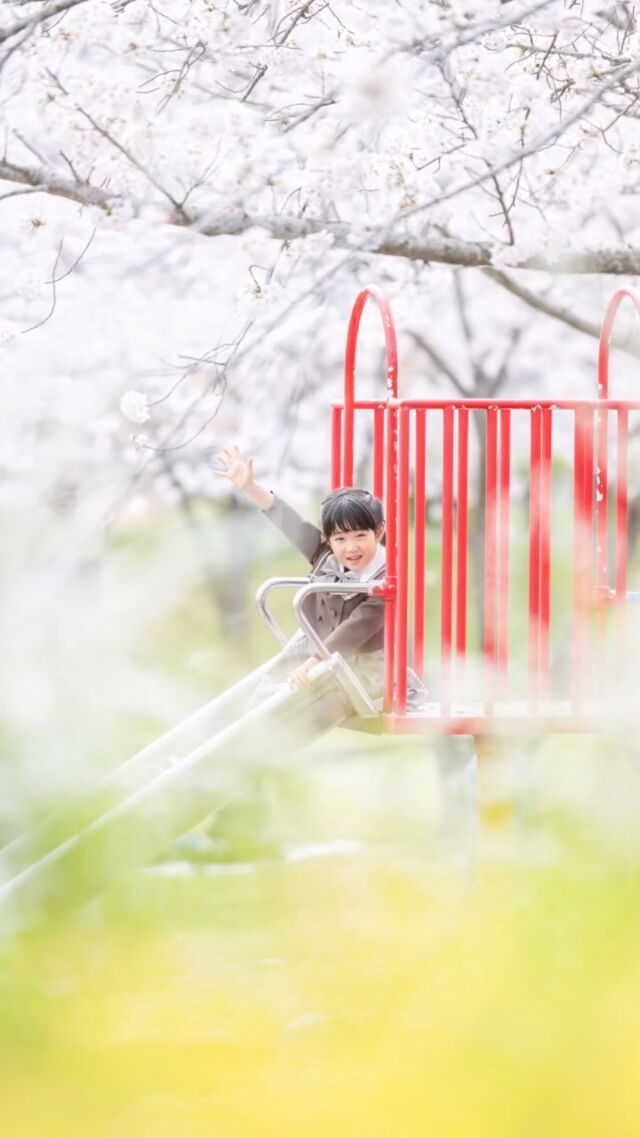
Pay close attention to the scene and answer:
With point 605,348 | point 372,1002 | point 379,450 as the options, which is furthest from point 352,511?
point 372,1002

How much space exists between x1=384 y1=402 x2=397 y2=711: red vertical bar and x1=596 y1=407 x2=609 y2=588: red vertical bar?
0.56 m

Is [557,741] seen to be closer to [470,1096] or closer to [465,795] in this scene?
[465,795]

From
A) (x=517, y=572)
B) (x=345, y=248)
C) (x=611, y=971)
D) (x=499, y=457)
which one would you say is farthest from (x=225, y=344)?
(x=517, y=572)

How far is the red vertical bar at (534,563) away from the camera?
347 cm

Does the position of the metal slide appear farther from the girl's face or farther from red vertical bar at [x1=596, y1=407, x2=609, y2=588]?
red vertical bar at [x1=596, y1=407, x2=609, y2=588]

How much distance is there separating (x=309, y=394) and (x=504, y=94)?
2873 mm

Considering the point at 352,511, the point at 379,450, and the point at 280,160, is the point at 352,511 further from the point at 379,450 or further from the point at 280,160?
the point at 280,160

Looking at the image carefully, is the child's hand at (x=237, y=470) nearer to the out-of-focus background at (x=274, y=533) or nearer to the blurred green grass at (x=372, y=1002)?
the out-of-focus background at (x=274, y=533)

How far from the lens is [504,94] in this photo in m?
4.55

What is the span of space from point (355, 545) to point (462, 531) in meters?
0.28

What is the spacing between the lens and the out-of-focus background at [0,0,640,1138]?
2809 mm

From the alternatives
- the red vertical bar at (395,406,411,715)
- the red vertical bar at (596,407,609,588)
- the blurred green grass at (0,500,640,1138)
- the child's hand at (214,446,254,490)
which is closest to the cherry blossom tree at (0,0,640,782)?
the child's hand at (214,446,254,490)

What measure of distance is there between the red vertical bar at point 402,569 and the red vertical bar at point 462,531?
16cm

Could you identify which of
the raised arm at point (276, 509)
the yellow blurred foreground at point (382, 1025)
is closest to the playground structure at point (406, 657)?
the yellow blurred foreground at point (382, 1025)
